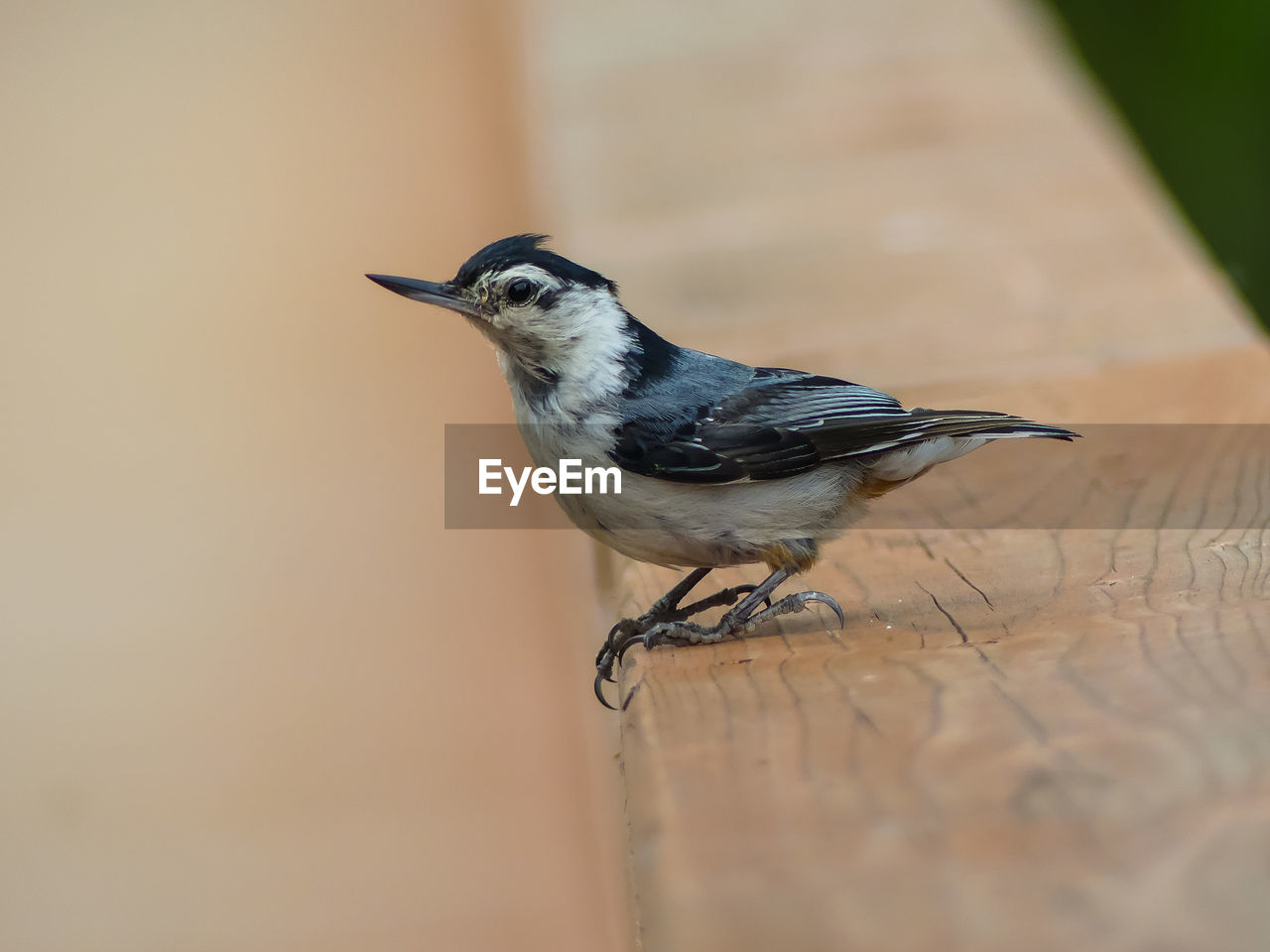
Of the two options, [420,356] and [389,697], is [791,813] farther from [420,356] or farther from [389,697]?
[420,356]

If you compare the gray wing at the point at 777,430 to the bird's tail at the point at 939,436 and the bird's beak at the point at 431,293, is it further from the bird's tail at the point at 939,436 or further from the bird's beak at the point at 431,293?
the bird's beak at the point at 431,293

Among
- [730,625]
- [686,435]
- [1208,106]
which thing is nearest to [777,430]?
[686,435]

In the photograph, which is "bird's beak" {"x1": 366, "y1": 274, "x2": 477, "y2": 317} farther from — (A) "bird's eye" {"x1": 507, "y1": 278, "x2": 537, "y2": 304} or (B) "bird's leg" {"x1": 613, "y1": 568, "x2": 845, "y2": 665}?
(B) "bird's leg" {"x1": 613, "y1": 568, "x2": 845, "y2": 665}

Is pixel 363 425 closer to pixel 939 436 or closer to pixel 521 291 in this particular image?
pixel 521 291

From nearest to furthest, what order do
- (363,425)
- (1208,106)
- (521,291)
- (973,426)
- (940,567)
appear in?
1. (940,567)
2. (973,426)
3. (521,291)
4. (1208,106)
5. (363,425)

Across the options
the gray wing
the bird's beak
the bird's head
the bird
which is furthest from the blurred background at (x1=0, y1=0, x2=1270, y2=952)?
the bird's beak

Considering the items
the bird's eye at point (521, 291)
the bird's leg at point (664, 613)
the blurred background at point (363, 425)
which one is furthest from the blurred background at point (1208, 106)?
the bird's eye at point (521, 291)
